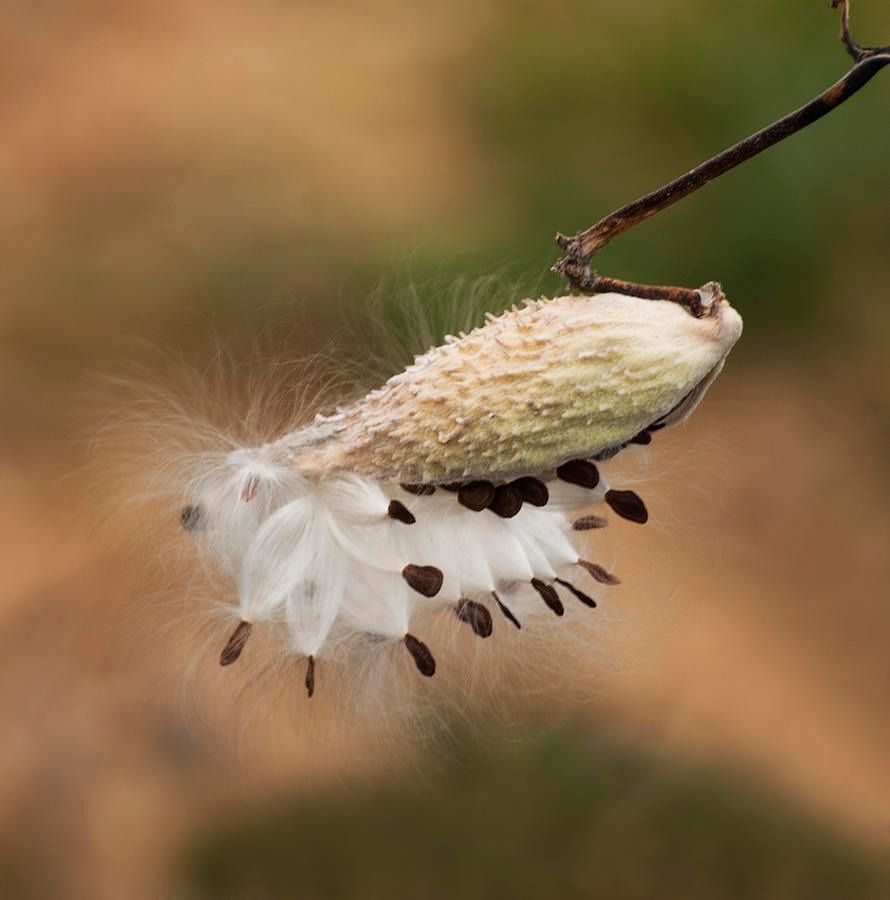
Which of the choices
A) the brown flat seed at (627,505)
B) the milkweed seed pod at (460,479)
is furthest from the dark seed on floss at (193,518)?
the brown flat seed at (627,505)

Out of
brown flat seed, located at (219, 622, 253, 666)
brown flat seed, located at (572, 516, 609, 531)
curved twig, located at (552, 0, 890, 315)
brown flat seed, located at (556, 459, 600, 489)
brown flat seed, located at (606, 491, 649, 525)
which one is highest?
curved twig, located at (552, 0, 890, 315)

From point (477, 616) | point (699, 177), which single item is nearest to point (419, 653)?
point (477, 616)

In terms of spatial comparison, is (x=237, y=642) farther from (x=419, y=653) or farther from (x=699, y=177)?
(x=699, y=177)

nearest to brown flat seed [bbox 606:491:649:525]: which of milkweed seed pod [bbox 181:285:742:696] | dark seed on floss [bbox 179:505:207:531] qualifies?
milkweed seed pod [bbox 181:285:742:696]

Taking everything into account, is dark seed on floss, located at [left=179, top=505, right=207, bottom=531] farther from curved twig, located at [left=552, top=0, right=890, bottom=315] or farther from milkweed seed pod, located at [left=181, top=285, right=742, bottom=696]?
curved twig, located at [left=552, top=0, right=890, bottom=315]

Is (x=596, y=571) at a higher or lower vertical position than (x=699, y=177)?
lower

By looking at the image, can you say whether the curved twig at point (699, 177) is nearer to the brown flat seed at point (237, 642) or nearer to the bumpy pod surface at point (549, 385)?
the bumpy pod surface at point (549, 385)

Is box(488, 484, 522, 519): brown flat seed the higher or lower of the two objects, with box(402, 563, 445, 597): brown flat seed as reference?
higher
